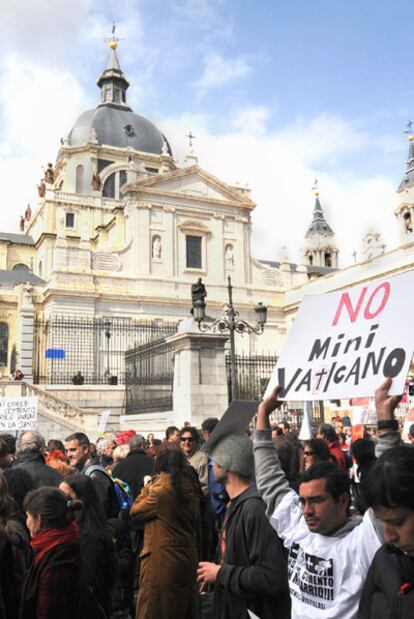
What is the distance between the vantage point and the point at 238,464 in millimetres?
3703

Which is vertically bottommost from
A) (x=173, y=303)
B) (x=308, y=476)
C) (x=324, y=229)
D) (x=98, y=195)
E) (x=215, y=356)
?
(x=308, y=476)

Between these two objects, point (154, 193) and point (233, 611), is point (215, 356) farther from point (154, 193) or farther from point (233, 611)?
point (154, 193)

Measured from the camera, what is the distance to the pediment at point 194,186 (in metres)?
43.0

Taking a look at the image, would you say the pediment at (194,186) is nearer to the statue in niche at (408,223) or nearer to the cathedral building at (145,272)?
the cathedral building at (145,272)

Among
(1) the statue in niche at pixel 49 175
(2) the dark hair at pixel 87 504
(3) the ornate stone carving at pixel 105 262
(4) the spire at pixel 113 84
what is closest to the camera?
(2) the dark hair at pixel 87 504

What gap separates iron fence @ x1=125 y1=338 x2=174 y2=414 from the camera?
1934 centimetres

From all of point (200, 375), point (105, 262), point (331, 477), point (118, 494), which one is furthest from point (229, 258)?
point (331, 477)

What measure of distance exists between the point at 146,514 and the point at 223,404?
11290 mm

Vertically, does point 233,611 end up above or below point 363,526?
below

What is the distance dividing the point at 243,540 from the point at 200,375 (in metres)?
12.3

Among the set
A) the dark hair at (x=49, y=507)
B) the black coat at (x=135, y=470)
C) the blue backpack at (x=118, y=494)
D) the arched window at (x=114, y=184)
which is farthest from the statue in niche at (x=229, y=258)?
the dark hair at (x=49, y=507)

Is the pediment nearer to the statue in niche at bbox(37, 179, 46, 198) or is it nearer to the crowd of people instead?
the statue in niche at bbox(37, 179, 46, 198)

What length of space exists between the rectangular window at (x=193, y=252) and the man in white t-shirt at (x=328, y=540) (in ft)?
135

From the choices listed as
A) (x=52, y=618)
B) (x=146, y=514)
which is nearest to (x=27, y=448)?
(x=146, y=514)
